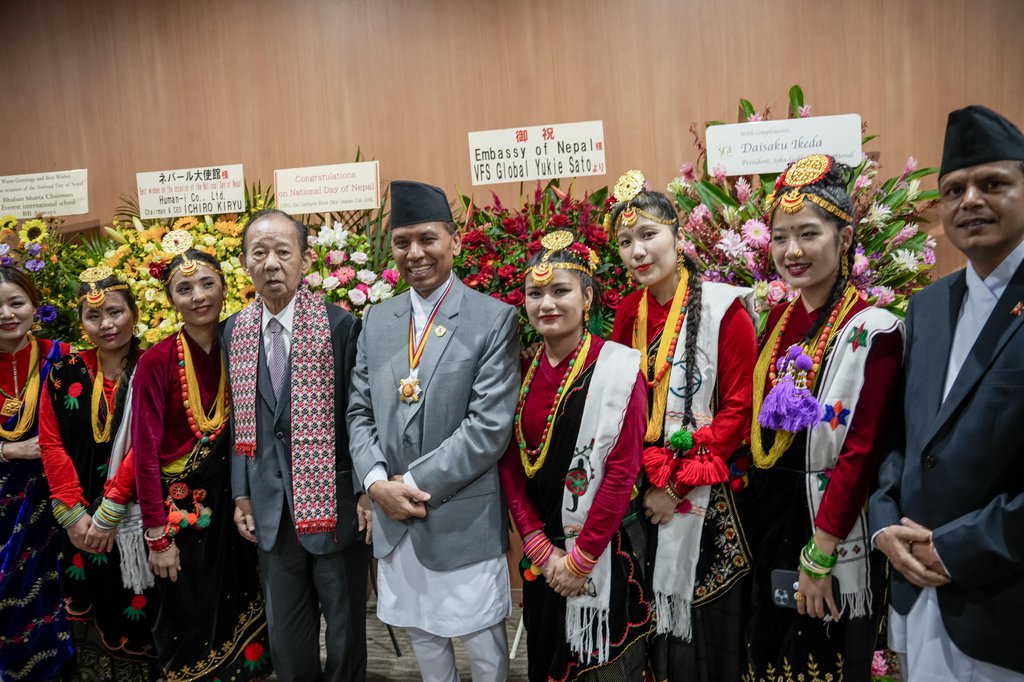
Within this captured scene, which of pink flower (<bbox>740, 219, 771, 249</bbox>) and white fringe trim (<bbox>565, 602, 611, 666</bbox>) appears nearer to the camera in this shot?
white fringe trim (<bbox>565, 602, 611, 666</bbox>)

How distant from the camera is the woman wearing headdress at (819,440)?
1.85 meters

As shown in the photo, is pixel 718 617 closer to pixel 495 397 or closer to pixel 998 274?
pixel 495 397

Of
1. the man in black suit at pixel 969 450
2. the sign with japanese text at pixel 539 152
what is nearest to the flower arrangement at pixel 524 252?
the sign with japanese text at pixel 539 152

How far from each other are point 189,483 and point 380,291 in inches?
41.1

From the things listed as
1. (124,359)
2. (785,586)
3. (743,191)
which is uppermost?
(743,191)

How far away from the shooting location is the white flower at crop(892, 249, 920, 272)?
2768 millimetres

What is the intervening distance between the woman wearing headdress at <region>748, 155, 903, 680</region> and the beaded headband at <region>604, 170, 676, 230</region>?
1.17 ft

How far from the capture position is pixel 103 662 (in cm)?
306

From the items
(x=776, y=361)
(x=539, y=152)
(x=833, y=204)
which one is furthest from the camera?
(x=539, y=152)

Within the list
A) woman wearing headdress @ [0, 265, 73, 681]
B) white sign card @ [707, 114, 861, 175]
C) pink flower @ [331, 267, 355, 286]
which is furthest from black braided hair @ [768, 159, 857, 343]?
woman wearing headdress @ [0, 265, 73, 681]

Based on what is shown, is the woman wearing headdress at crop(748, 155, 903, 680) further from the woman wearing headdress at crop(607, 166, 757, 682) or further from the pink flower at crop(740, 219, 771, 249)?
the pink flower at crop(740, 219, 771, 249)

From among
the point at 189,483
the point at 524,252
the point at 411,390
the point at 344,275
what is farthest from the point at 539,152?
the point at 189,483

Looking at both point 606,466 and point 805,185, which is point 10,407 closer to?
point 606,466

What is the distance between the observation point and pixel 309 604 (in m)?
2.62
